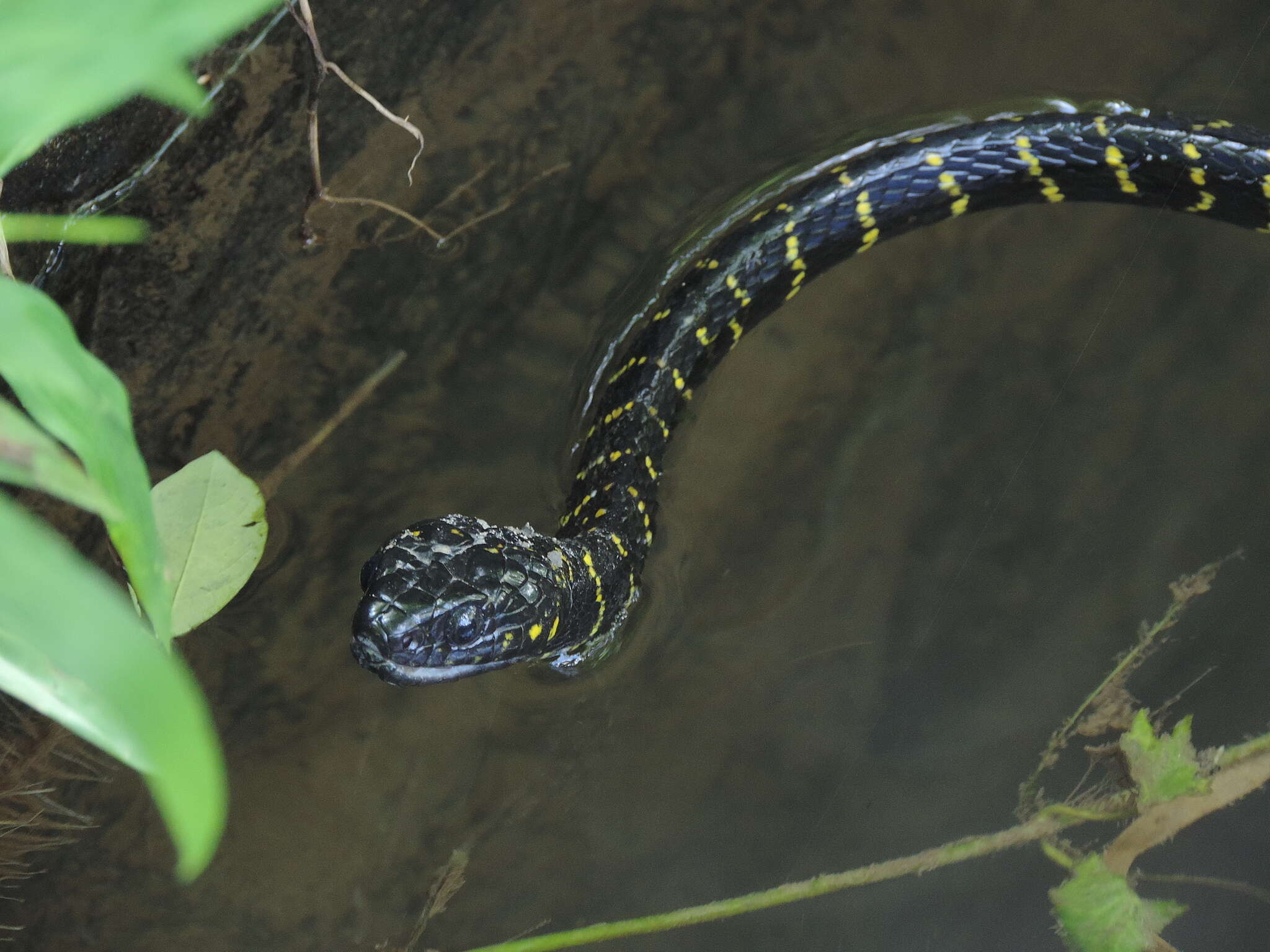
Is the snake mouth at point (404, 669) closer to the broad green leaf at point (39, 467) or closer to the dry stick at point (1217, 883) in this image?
the broad green leaf at point (39, 467)

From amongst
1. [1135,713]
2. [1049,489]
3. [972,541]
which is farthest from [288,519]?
[1135,713]

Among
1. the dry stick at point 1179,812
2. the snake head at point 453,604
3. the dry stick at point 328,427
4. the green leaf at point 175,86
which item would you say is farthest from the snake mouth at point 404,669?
the dry stick at point 1179,812

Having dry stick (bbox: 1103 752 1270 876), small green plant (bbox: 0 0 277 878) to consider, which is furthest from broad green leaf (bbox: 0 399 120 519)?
dry stick (bbox: 1103 752 1270 876)

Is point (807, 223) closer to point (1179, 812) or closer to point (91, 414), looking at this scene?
point (1179, 812)

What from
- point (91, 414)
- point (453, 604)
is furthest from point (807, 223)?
point (91, 414)

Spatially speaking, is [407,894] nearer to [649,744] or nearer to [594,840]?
[594,840]

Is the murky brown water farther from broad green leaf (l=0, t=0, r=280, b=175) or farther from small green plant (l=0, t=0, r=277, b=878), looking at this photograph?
broad green leaf (l=0, t=0, r=280, b=175)
